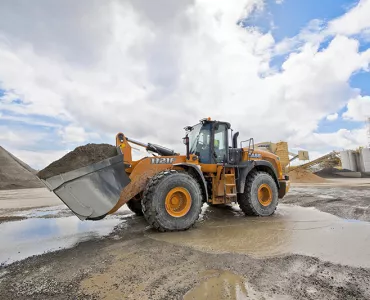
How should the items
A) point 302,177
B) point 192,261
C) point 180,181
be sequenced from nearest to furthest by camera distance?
point 192,261 → point 180,181 → point 302,177

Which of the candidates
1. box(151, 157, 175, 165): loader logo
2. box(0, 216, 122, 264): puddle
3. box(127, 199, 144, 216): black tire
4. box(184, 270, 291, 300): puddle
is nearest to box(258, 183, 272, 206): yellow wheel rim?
box(151, 157, 175, 165): loader logo

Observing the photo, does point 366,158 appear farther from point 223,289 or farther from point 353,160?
point 223,289

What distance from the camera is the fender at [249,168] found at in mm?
6688

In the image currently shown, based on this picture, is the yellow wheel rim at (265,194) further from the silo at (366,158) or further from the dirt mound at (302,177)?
the silo at (366,158)

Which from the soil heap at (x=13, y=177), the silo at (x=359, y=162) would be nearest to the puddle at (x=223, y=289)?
the soil heap at (x=13, y=177)

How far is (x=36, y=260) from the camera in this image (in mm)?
3682

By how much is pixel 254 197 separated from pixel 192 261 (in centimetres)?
386

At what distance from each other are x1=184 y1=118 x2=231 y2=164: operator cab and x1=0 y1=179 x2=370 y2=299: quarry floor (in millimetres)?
1703

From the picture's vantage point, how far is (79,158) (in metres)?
4.80

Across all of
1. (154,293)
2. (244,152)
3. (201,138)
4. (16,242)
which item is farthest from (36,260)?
(244,152)

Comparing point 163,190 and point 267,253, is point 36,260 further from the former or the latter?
point 267,253

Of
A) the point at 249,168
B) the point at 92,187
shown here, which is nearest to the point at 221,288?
the point at 92,187

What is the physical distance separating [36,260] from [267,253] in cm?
334

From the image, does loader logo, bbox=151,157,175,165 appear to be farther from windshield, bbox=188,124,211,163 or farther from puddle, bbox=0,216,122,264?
puddle, bbox=0,216,122,264
